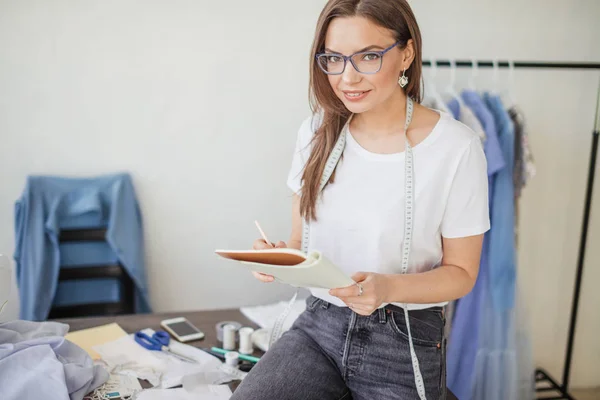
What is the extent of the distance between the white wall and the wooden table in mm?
520

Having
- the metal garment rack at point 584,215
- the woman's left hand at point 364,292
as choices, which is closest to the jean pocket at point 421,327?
the woman's left hand at point 364,292

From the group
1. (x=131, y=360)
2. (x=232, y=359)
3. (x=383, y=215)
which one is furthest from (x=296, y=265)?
(x=131, y=360)

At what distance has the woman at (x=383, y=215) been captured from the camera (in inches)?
51.6

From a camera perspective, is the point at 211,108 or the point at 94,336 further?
the point at 211,108

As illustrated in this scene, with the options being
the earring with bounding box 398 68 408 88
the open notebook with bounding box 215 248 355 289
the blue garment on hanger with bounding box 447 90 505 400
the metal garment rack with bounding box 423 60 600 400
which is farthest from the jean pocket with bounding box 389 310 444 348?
the metal garment rack with bounding box 423 60 600 400

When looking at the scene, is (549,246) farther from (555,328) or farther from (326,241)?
(326,241)

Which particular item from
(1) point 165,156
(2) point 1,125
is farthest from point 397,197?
(2) point 1,125

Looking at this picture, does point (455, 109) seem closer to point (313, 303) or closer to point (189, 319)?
point (313, 303)

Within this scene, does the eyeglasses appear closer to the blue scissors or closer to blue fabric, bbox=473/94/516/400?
the blue scissors

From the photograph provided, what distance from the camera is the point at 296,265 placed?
106cm

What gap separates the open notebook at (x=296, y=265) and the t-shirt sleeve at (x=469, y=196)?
14.0 inches

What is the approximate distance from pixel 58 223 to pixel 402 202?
1416mm

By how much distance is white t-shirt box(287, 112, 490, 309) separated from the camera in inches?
53.8

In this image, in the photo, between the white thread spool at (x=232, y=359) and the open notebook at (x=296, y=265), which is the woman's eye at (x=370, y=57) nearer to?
the open notebook at (x=296, y=265)
